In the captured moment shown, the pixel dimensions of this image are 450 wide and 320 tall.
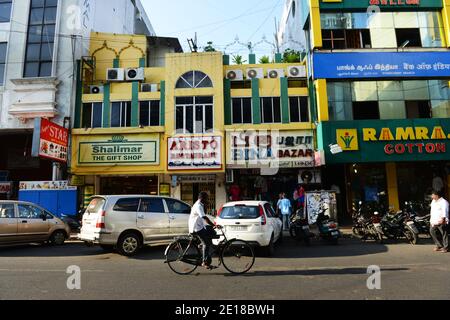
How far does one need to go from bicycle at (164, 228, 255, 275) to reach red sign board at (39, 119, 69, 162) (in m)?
11.8

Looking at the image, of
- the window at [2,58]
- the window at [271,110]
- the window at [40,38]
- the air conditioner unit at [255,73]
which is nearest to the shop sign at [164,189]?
the window at [271,110]

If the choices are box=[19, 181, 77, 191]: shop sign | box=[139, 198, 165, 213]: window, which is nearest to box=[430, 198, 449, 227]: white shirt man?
box=[139, 198, 165, 213]: window

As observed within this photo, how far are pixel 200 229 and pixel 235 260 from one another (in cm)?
99

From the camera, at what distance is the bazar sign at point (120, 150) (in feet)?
61.1

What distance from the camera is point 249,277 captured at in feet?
22.8

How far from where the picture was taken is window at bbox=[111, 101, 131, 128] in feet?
63.4

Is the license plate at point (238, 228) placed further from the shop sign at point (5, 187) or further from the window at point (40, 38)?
the shop sign at point (5, 187)

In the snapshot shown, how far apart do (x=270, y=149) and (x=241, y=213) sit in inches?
366

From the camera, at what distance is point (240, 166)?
18.2 meters

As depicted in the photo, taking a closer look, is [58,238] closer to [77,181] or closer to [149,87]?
[77,181]

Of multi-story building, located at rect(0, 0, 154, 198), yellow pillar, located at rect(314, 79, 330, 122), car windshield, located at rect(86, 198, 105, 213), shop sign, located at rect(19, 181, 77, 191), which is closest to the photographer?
car windshield, located at rect(86, 198, 105, 213)

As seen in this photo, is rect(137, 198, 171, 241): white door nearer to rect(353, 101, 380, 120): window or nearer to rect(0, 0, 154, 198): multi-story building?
rect(0, 0, 154, 198): multi-story building
